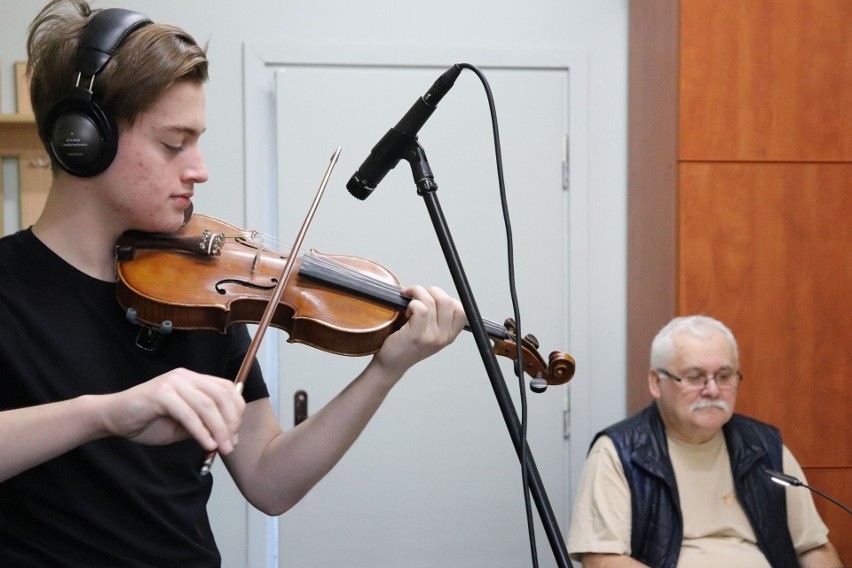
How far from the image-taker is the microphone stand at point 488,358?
3.03 ft

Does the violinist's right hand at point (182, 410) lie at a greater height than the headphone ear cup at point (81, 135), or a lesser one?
lesser

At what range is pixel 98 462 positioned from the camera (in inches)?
41.8

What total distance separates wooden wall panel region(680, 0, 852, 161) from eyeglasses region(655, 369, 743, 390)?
0.64 meters

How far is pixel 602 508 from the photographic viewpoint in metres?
2.16

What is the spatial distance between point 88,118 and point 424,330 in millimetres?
514

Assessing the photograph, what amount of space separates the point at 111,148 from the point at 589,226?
1996 millimetres

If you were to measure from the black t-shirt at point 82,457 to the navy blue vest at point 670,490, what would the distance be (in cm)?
132

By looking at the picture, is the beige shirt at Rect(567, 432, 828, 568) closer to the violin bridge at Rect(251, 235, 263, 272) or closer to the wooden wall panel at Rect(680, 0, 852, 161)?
the wooden wall panel at Rect(680, 0, 852, 161)

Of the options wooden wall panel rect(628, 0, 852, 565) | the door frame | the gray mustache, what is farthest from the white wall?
the gray mustache

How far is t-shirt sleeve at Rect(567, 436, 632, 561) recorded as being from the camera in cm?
213

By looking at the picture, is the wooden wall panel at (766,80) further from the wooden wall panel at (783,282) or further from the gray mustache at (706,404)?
the gray mustache at (706,404)

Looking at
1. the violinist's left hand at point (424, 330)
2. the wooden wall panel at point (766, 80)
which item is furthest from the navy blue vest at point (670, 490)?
the violinist's left hand at point (424, 330)

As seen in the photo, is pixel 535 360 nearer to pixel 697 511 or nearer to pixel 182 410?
pixel 182 410

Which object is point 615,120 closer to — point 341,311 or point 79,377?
point 341,311
